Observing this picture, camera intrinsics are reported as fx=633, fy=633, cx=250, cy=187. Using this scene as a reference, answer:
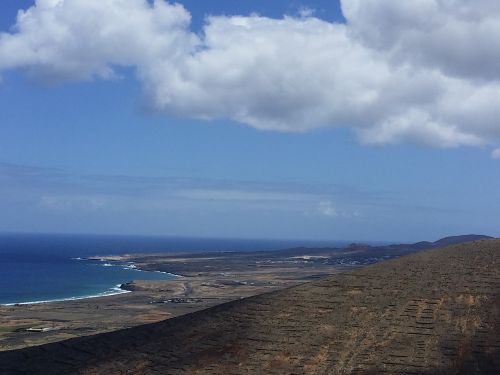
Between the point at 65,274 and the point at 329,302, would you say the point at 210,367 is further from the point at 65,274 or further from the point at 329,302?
the point at 65,274

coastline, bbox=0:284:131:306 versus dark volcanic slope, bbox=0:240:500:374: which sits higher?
dark volcanic slope, bbox=0:240:500:374

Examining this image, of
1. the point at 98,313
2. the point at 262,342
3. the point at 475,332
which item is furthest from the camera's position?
the point at 98,313

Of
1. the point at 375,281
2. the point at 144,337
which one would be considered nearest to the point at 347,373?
the point at 375,281

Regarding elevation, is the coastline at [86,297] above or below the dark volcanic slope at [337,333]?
below

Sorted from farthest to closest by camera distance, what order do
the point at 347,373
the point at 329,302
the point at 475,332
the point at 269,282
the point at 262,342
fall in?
the point at 269,282 < the point at 329,302 < the point at 262,342 < the point at 475,332 < the point at 347,373

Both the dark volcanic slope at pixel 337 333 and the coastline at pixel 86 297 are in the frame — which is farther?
the coastline at pixel 86 297

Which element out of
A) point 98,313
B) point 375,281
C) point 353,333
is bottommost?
point 98,313

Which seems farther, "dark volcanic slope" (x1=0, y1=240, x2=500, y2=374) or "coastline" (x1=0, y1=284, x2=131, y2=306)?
"coastline" (x1=0, y1=284, x2=131, y2=306)

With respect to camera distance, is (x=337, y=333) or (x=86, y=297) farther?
(x=86, y=297)
